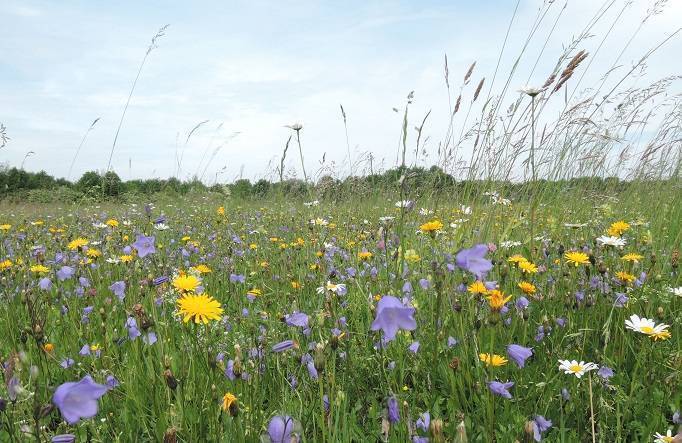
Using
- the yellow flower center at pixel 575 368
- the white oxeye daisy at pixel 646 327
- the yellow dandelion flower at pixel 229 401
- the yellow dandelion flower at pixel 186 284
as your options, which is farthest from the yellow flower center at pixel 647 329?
the yellow dandelion flower at pixel 186 284

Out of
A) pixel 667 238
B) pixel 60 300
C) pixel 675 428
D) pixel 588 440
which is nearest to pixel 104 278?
pixel 60 300

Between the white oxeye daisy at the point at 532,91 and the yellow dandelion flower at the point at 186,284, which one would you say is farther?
the white oxeye daisy at the point at 532,91

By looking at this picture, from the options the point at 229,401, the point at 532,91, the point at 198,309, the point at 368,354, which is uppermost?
the point at 532,91

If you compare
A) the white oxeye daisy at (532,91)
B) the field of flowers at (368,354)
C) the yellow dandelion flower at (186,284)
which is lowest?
the field of flowers at (368,354)

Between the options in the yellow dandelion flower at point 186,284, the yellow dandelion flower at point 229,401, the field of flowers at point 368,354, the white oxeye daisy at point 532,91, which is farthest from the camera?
the white oxeye daisy at point 532,91

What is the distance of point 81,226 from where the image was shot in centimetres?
515

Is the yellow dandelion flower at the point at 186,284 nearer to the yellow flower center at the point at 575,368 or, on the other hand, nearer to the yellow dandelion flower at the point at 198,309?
the yellow dandelion flower at the point at 198,309

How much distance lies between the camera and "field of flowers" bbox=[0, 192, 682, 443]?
1.32m

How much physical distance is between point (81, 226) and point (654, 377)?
17.0ft

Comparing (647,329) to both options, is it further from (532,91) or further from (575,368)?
(532,91)

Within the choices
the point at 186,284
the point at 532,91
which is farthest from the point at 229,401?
the point at 532,91

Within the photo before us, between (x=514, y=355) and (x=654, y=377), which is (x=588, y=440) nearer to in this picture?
(x=514, y=355)

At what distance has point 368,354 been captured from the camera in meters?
1.97

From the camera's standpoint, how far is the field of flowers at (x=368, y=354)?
4.32 feet
